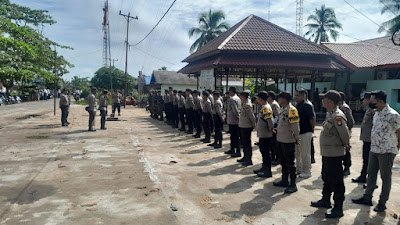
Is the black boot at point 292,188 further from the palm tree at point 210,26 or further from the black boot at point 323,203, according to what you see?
the palm tree at point 210,26

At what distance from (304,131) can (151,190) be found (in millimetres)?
3253

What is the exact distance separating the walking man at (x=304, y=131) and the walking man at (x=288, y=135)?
0.79 meters

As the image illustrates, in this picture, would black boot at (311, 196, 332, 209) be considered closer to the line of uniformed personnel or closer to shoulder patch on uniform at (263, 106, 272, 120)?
the line of uniformed personnel

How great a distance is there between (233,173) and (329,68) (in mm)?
11717

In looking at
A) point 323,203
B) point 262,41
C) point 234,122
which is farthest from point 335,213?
point 262,41

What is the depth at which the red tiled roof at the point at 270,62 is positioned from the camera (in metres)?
13.8

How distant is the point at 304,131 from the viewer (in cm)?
601

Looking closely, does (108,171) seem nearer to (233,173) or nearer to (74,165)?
(74,165)

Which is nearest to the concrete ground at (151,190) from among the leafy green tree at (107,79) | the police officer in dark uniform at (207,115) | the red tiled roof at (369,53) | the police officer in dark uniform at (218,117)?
the police officer in dark uniform at (218,117)

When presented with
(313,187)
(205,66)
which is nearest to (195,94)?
(205,66)

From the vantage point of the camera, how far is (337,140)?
165 inches

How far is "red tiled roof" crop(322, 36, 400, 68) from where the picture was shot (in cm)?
1891

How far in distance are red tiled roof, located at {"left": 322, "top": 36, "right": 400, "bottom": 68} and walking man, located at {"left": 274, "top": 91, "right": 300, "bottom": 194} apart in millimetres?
15238

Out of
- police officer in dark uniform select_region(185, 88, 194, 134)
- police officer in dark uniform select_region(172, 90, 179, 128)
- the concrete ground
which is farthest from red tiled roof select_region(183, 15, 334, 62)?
A: the concrete ground
